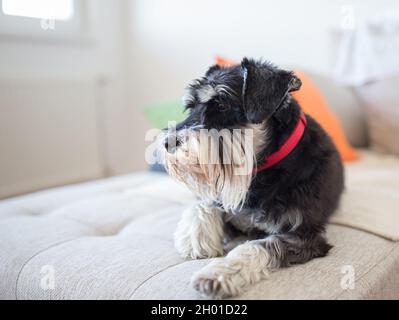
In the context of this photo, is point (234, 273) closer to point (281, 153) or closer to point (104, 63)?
Result: point (281, 153)

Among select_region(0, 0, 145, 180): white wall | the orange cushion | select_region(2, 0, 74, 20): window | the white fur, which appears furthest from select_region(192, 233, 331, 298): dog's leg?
select_region(2, 0, 74, 20): window

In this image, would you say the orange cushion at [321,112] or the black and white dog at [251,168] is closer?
the black and white dog at [251,168]

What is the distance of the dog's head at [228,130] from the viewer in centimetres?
128

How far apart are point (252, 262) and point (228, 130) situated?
0.40m

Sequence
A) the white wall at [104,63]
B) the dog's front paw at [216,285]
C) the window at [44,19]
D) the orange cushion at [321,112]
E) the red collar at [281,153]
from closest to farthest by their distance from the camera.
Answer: the dog's front paw at [216,285], the red collar at [281,153], the orange cushion at [321,112], the window at [44,19], the white wall at [104,63]

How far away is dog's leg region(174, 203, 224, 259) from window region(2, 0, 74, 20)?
8.55 feet

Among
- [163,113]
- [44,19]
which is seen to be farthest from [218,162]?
[44,19]

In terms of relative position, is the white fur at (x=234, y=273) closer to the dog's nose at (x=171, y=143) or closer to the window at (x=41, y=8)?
the dog's nose at (x=171, y=143)

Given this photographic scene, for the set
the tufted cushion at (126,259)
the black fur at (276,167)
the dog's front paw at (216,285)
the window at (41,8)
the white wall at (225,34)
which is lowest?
the tufted cushion at (126,259)

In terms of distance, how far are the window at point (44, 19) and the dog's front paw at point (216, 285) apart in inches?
112

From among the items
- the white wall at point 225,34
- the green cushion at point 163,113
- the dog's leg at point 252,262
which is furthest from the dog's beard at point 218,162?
A: the white wall at point 225,34

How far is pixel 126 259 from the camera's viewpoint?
4.26 feet

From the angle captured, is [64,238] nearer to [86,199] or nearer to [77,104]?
[86,199]

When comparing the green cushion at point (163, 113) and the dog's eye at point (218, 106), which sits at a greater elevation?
the dog's eye at point (218, 106)
